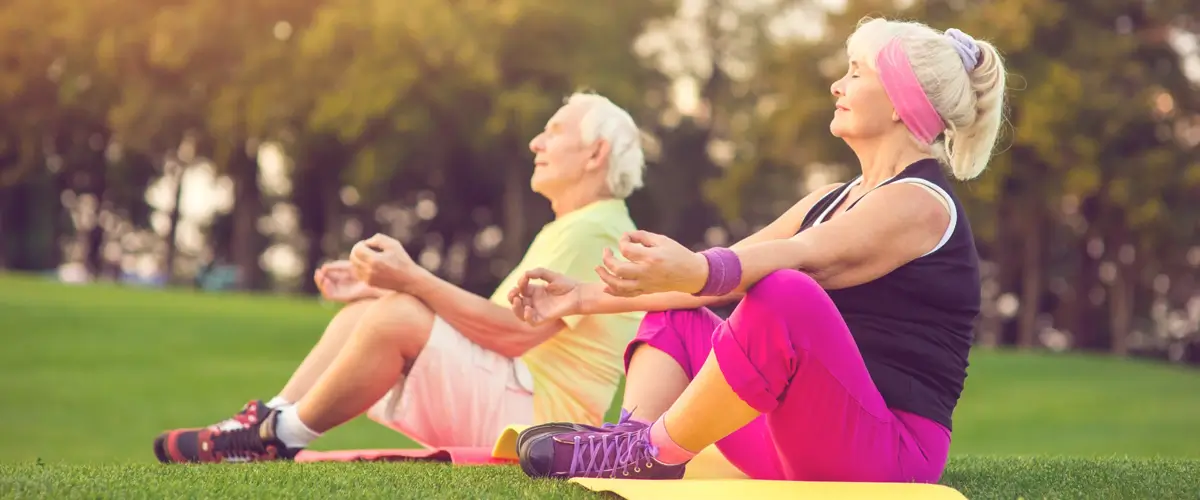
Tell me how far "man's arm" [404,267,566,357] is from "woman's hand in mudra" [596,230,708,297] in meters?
1.68

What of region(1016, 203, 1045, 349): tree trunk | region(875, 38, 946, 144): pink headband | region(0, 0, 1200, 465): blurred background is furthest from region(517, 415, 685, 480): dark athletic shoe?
region(1016, 203, 1045, 349): tree trunk

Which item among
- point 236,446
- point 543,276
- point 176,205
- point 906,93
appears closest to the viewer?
point 906,93

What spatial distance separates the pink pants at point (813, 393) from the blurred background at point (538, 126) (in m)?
16.1

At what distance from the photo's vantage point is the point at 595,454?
3.80 metres

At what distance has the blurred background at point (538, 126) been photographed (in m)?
25.2

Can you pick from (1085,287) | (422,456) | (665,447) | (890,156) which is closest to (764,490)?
(665,447)

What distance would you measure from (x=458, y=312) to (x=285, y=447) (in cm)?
83

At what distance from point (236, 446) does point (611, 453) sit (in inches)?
69.3

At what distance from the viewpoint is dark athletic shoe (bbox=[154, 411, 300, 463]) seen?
4.84m

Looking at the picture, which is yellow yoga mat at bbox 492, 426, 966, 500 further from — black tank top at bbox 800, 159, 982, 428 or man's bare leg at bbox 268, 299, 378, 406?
man's bare leg at bbox 268, 299, 378, 406

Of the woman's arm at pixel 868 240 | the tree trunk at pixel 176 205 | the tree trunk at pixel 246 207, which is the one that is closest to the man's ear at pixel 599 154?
the woman's arm at pixel 868 240

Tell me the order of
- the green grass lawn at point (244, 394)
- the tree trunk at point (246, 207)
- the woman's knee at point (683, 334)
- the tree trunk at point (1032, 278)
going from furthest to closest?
the tree trunk at point (246, 207)
the tree trunk at point (1032, 278)
the green grass lawn at point (244, 394)
the woman's knee at point (683, 334)

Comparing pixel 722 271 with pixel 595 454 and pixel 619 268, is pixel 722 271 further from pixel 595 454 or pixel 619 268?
pixel 595 454

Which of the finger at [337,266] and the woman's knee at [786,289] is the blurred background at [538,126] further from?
the woman's knee at [786,289]
